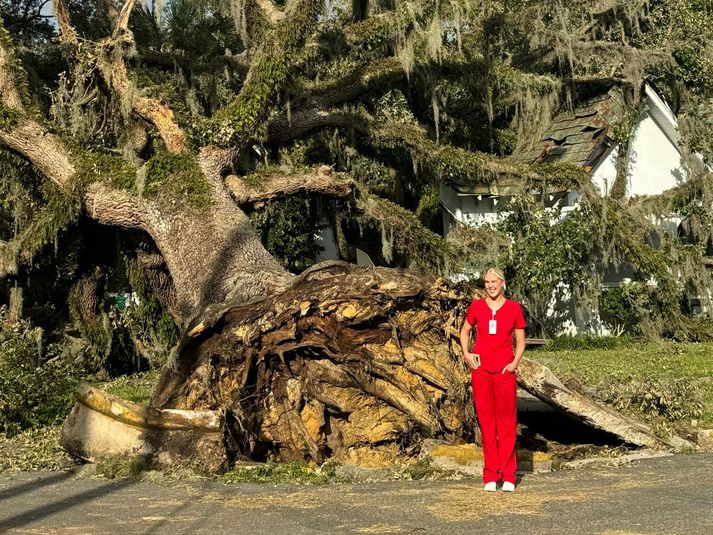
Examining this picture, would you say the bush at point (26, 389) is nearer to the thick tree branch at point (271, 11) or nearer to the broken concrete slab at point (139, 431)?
the broken concrete slab at point (139, 431)

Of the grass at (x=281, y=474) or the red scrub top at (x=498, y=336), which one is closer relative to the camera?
Result: the red scrub top at (x=498, y=336)

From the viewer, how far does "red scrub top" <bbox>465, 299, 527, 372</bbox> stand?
7879mm

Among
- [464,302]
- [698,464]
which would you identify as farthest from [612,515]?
[464,302]

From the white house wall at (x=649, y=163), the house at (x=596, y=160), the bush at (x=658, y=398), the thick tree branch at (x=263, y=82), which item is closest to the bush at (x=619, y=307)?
the house at (x=596, y=160)

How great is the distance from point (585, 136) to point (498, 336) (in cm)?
1638

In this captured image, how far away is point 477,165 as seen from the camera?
19.8 m

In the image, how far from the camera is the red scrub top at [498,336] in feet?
25.8

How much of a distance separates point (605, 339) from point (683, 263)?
8.09 ft

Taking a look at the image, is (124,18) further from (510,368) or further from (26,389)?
(510,368)

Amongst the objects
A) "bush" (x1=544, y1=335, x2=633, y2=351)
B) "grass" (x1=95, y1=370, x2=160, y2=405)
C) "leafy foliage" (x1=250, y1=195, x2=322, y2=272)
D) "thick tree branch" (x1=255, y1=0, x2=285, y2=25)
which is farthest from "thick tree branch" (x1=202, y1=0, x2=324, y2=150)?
"bush" (x1=544, y1=335, x2=633, y2=351)

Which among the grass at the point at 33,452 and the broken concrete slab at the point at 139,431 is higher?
the broken concrete slab at the point at 139,431

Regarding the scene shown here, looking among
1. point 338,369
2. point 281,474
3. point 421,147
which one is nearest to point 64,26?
point 421,147

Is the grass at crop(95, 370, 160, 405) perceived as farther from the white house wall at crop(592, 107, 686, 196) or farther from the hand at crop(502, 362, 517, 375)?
the white house wall at crop(592, 107, 686, 196)

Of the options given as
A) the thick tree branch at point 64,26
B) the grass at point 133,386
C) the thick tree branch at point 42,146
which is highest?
the thick tree branch at point 64,26
